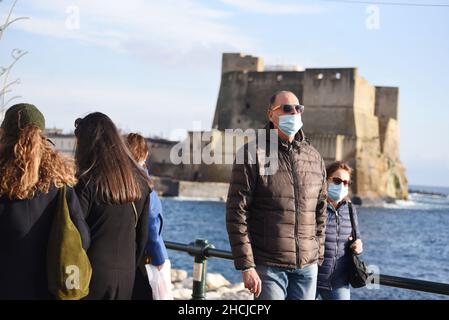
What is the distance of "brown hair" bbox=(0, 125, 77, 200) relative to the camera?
275cm

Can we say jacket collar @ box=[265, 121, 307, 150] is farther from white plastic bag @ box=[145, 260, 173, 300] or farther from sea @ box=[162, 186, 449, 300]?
sea @ box=[162, 186, 449, 300]

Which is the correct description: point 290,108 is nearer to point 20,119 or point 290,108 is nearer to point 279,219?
point 279,219

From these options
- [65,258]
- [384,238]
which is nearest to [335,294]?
[65,258]

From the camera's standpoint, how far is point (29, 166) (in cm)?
277

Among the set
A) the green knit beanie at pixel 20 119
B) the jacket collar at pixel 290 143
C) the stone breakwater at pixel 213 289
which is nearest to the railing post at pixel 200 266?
the jacket collar at pixel 290 143

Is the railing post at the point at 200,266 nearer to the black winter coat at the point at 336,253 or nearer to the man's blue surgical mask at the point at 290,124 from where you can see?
the black winter coat at the point at 336,253

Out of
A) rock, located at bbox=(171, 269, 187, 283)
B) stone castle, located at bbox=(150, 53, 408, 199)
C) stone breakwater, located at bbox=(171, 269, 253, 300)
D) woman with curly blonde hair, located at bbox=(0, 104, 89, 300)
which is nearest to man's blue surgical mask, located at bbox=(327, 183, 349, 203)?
woman with curly blonde hair, located at bbox=(0, 104, 89, 300)

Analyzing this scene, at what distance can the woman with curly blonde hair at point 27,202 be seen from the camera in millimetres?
2736

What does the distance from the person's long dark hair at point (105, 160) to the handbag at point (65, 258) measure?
238 mm

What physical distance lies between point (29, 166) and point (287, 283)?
1.40 metres
